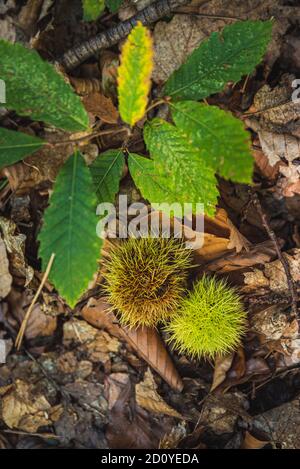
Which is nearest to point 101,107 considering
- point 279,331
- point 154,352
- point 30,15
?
point 30,15

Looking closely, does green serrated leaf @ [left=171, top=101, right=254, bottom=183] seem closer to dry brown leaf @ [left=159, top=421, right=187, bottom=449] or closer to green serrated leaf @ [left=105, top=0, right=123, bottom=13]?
green serrated leaf @ [left=105, top=0, right=123, bottom=13]

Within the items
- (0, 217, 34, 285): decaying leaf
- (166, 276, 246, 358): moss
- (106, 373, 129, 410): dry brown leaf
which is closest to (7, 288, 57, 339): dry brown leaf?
(0, 217, 34, 285): decaying leaf

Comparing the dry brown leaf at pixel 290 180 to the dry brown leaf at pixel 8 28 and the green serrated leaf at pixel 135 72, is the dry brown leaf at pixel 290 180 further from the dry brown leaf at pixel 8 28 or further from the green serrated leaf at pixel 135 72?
the dry brown leaf at pixel 8 28

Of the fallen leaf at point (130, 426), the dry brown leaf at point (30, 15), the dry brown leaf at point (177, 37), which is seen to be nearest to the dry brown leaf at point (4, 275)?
the fallen leaf at point (130, 426)

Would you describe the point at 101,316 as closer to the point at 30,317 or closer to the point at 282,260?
the point at 30,317
